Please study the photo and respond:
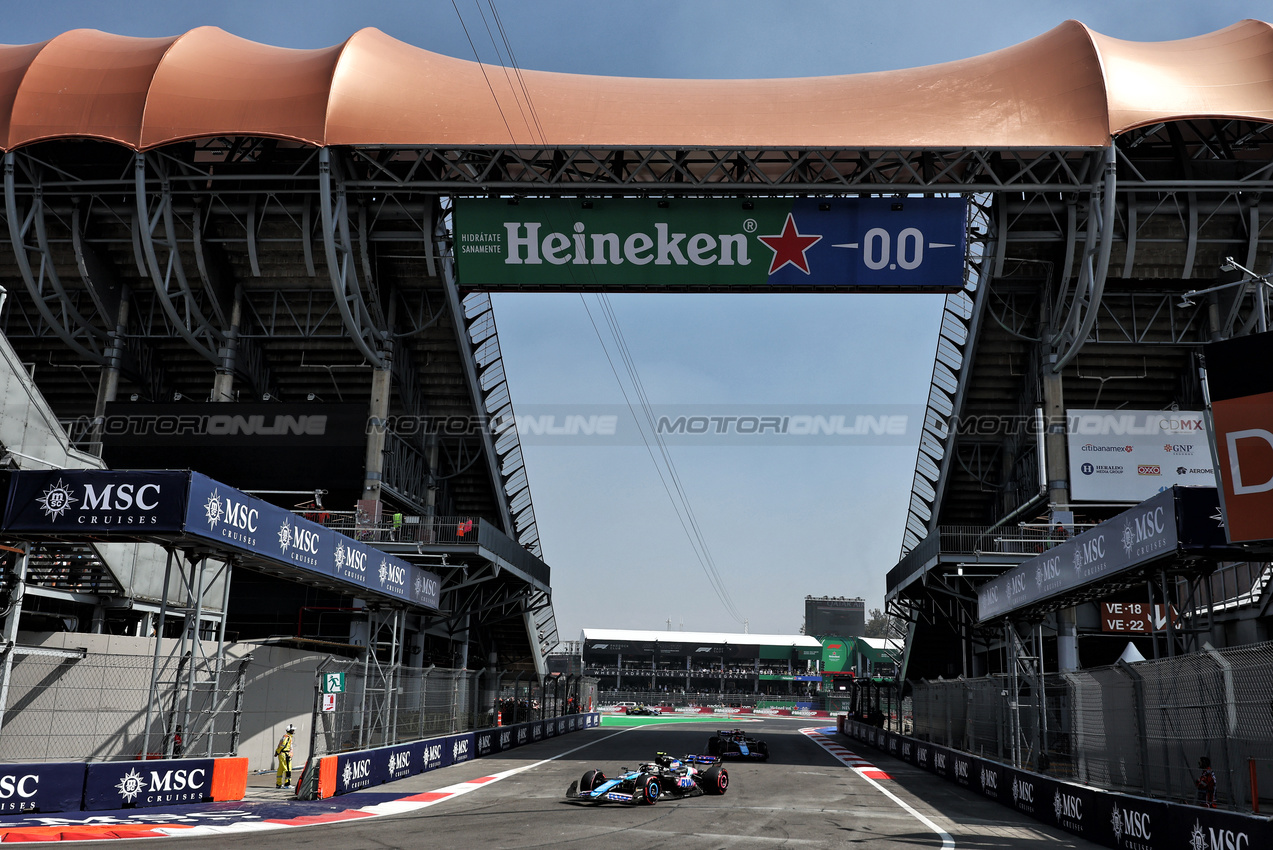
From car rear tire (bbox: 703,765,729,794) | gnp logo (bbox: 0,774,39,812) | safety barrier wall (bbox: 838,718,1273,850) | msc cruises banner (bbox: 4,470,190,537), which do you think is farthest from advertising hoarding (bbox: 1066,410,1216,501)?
gnp logo (bbox: 0,774,39,812)

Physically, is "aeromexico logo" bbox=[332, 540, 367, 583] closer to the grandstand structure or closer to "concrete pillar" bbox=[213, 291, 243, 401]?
the grandstand structure

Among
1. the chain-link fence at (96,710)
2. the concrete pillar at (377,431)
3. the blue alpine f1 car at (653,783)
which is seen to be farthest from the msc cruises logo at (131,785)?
the concrete pillar at (377,431)

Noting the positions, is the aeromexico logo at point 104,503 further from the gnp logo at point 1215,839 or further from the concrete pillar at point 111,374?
the concrete pillar at point 111,374

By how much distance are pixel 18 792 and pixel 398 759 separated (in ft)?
29.1

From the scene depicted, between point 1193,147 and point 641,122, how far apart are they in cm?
2046

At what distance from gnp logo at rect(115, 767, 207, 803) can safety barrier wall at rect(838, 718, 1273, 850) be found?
48.8 feet

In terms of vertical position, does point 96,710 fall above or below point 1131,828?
above

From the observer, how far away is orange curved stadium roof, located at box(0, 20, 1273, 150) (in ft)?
98.7

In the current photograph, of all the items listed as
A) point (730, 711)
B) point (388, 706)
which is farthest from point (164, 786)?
point (730, 711)

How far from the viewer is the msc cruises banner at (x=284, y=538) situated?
15.5 meters

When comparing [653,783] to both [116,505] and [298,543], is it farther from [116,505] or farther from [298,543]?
[116,505]

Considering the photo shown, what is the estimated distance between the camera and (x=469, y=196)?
3275cm

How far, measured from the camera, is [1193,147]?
114 feet

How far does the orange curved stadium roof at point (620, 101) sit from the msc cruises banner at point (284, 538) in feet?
46.4
